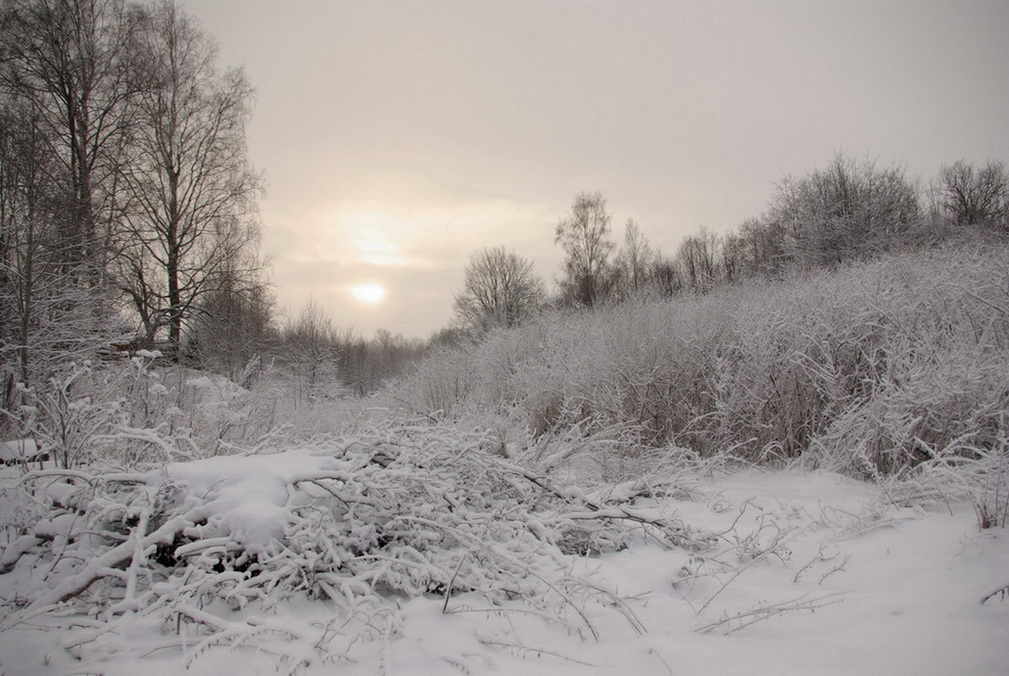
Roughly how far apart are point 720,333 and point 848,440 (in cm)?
360

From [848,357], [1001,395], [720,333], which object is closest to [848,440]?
[1001,395]

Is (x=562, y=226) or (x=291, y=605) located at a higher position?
(x=562, y=226)

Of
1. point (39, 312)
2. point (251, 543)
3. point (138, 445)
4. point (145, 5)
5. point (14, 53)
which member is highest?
point (145, 5)

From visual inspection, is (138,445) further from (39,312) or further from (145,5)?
(145,5)

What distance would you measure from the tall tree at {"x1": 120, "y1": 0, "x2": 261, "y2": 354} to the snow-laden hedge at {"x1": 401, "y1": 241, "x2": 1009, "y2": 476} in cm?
1099

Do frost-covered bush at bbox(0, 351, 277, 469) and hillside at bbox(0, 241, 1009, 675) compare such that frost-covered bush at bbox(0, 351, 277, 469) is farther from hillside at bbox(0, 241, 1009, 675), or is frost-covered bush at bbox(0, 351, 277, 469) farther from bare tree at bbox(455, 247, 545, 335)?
bare tree at bbox(455, 247, 545, 335)

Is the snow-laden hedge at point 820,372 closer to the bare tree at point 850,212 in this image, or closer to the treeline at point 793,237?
the treeline at point 793,237

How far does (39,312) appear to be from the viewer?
952 centimetres

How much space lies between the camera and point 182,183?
1625 centimetres

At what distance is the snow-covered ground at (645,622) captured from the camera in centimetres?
197

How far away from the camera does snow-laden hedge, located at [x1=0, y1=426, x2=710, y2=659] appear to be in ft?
7.18

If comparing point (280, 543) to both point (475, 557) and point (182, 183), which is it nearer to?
point (475, 557)

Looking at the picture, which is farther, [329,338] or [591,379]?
[329,338]

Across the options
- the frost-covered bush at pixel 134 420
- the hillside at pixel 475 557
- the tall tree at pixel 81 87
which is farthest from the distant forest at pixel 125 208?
the hillside at pixel 475 557
